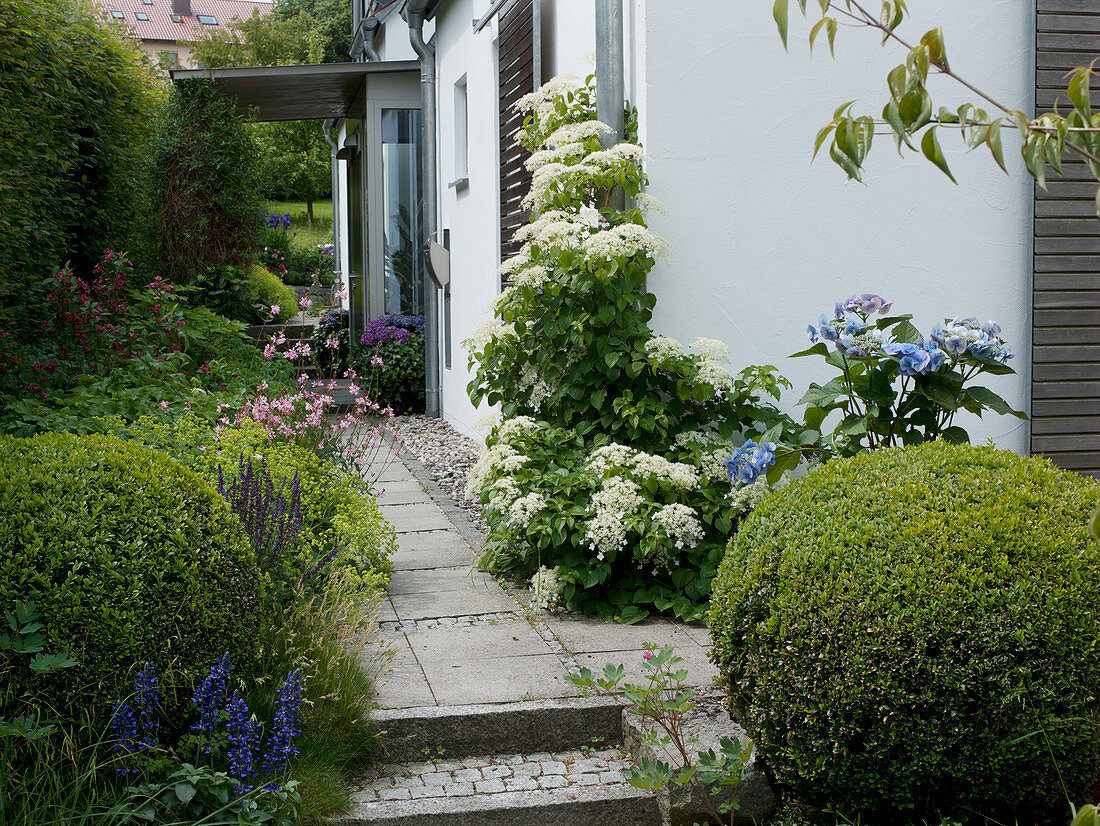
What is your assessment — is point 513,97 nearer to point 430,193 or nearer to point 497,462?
point 430,193

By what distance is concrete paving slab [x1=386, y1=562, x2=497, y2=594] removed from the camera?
460cm

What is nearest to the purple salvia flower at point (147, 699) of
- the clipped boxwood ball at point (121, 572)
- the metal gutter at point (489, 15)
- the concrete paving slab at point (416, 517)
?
the clipped boxwood ball at point (121, 572)

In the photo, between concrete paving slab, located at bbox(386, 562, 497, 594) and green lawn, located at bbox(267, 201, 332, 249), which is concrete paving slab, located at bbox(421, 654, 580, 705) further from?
green lawn, located at bbox(267, 201, 332, 249)

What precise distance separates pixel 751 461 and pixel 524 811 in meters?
1.73

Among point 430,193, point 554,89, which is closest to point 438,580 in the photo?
point 554,89

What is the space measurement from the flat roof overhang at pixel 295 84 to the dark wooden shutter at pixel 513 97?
12.8 feet

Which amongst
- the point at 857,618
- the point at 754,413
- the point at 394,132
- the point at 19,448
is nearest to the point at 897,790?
the point at 857,618

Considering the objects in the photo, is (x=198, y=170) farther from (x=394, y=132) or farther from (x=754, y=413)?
(x=754, y=413)

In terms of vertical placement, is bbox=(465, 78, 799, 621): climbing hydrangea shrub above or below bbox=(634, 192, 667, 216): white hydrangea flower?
below

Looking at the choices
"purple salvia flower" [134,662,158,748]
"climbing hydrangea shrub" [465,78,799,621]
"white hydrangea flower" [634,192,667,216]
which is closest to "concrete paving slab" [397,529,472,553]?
"climbing hydrangea shrub" [465,78,799,621]

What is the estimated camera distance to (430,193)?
404 inches

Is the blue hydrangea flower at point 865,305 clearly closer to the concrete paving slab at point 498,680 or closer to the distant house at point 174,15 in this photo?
the concrete paving slab at point 498,680

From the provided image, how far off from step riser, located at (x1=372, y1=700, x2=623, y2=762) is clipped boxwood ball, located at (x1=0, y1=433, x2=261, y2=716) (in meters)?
0.59

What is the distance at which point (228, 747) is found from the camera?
107 inches
